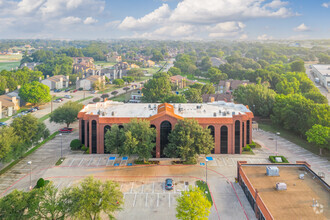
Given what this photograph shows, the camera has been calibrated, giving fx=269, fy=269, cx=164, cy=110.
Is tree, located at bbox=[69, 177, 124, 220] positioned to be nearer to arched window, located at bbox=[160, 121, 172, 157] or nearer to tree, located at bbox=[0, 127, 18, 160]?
tree, located at bbox=[0, 127, 18, 160]

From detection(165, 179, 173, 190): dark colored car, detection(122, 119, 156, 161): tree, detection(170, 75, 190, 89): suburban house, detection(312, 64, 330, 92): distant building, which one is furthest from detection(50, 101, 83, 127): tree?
detection(312, 64, 330, 92): distant building

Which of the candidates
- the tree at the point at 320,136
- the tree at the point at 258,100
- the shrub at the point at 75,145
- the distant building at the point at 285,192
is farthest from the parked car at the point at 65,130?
the tree at the point at 320,136

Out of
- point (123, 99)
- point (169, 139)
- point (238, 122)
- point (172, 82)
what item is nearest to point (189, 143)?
point (169, 139)

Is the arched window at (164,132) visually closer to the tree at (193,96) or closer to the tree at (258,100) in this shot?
the tree at (258,100)

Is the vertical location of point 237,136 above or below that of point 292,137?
above

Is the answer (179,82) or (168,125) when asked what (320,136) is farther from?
(179,82)

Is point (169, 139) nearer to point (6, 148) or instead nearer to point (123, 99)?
point (6, 148)

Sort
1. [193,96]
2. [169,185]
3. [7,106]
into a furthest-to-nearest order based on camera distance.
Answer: [193,96], [7,106], [169,185]

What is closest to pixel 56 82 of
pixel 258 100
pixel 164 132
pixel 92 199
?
pixel 164 132
